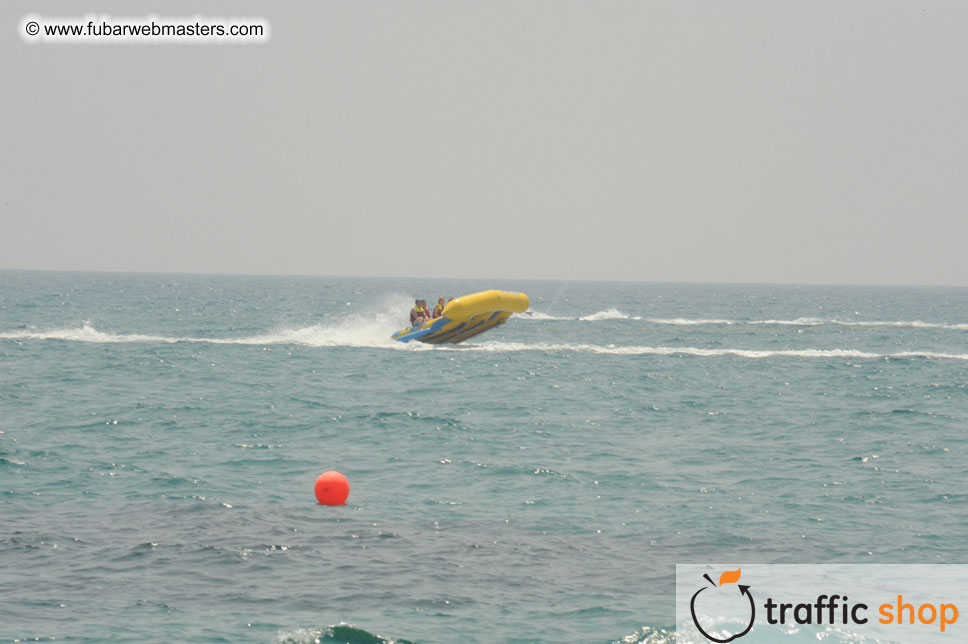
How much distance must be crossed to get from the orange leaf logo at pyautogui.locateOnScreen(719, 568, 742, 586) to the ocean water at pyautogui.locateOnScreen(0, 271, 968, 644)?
49 cm

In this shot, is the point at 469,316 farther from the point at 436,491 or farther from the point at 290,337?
the point at 436,491

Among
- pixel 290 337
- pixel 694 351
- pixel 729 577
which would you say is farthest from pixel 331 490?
pixel 290 337

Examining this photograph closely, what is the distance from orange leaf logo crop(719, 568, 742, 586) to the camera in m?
9.35

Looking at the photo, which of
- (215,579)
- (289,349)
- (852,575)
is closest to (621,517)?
(852,575)

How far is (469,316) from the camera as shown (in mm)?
30141

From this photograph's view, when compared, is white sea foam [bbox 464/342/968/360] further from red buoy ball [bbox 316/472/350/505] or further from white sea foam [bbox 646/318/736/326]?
red buoy ball [bbox 316/472/350/505]

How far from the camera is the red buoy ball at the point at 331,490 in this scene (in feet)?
39.1

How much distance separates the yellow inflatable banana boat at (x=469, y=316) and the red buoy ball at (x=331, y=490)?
1751 centimetres

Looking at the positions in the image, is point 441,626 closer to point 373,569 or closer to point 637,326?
point 373,569

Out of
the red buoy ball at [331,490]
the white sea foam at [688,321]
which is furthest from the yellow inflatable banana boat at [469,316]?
the white sea foam at [688,321]

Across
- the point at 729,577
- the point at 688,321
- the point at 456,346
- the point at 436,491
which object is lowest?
the point at 729,577

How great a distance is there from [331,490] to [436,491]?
5.28ft

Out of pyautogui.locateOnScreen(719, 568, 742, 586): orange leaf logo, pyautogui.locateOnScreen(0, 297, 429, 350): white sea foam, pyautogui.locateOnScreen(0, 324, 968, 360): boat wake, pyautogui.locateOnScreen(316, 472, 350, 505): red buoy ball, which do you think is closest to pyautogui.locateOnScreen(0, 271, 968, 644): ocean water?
pyautogui.locateOnScreen(316, 472, 350, 505): red buoy ball

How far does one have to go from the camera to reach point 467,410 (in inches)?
813
